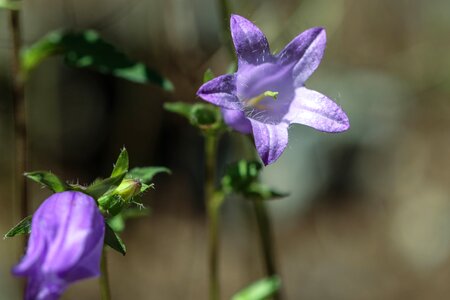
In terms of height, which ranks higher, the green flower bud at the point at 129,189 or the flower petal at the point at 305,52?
the flower petal at the point at 305,52

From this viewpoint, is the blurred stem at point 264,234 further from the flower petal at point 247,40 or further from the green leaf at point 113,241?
the green leaf at point 113,241

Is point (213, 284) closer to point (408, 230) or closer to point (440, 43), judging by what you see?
point (408, 230)

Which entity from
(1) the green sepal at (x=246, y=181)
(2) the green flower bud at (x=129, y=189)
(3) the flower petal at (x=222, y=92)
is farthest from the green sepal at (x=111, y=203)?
(1) the green sepal at (x=246, y=181)

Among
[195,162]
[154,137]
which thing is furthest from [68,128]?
[195,162]

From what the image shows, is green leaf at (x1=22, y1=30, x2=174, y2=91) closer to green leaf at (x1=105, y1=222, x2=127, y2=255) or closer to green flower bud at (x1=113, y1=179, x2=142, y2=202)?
green flower bud at (x1=113, y1=179, x2=142, y2=202)

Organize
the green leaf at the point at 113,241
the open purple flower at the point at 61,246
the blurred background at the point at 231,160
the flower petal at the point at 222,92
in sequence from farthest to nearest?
the blurred background at the point at 231,160, the flower petal at the point at 222,92, the green leaf at the point at 113,241, the open purple flower at the point at 61,246

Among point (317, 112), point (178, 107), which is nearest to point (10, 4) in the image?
point (178, 107)
